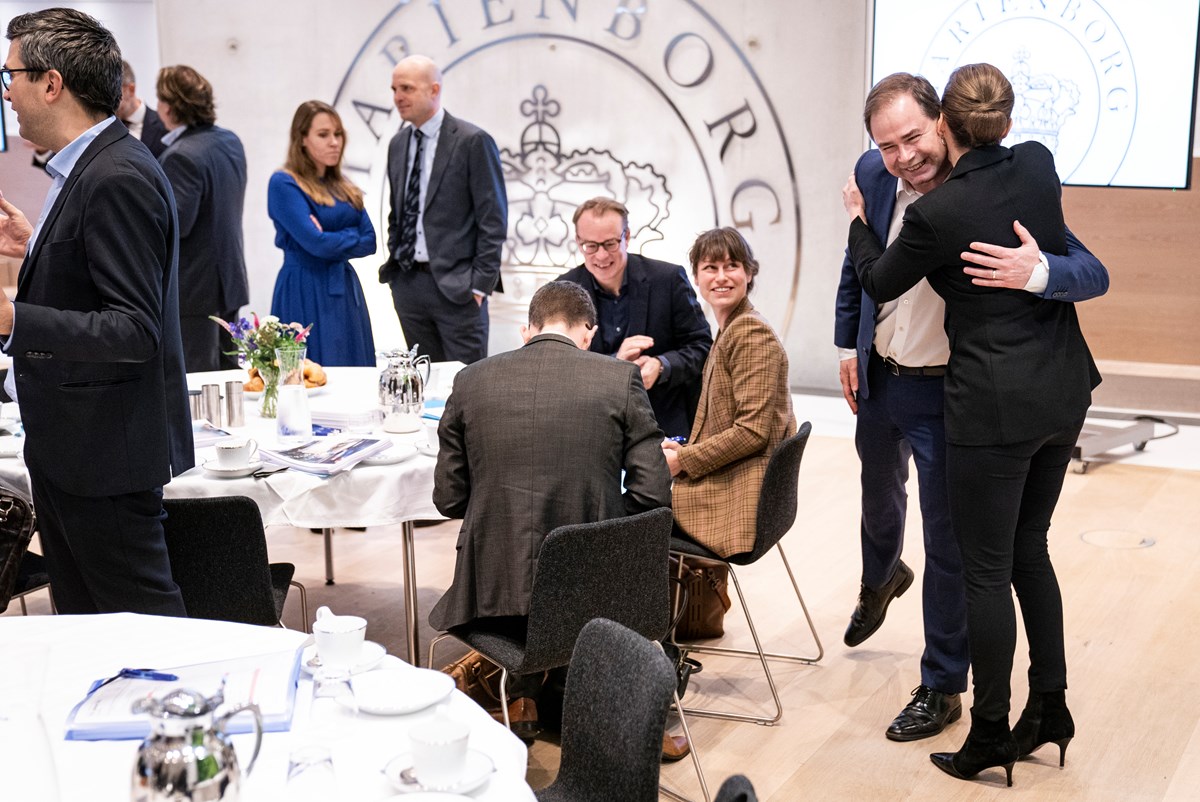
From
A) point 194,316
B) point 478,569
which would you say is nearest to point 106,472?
point 478,569

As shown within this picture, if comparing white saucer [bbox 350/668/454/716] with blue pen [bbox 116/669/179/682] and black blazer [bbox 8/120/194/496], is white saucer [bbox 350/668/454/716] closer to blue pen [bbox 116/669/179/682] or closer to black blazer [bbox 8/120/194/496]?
blue pen [bbox 116/669/179/682]

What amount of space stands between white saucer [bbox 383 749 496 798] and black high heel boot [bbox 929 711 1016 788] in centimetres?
180

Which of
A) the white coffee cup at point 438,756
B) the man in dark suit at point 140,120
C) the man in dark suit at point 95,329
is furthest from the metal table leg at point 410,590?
the man in dark suit at point 140,120

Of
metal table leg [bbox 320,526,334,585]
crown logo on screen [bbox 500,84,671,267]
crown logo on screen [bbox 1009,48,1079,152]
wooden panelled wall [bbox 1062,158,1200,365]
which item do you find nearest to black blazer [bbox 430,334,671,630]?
metal table leg [bbox 320,526,334,585]

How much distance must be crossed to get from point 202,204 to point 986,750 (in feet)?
13.0

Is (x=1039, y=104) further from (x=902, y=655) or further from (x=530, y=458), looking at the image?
(x=530, y=458)

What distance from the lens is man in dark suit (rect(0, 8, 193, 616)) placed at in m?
2.42

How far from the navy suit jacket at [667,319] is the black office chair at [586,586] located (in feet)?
4.22

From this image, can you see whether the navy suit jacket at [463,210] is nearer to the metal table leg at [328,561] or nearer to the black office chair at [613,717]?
the metal table leg at [328,561]

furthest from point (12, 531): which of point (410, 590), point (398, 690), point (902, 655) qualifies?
point (902, 655)

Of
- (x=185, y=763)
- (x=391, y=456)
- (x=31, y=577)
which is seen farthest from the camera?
(x=31, y=577)

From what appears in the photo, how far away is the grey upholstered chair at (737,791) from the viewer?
5.10 ft

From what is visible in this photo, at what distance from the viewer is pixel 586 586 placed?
271cm

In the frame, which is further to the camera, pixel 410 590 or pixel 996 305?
pixel 410 590
